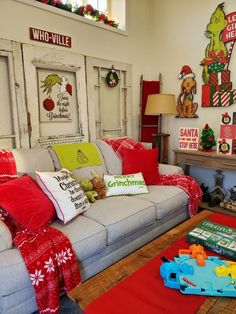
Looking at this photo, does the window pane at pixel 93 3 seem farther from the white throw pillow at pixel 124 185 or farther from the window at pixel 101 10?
the white throw pillow at pixel 124 185

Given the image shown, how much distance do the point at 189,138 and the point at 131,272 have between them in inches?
82.0

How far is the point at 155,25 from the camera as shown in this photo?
3.43 m

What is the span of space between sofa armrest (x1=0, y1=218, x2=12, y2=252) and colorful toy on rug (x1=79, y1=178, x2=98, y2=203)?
764 mm

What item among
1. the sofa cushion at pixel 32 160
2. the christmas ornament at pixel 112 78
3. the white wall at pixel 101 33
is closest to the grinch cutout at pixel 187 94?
the white wall at pixel 101 33

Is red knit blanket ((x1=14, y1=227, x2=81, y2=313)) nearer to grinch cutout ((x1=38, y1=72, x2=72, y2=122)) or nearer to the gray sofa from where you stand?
the gray sofa

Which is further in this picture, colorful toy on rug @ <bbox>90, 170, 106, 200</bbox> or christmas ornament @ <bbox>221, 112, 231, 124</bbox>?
christmas ornament @ <bbox>221, 112, 231, 124</bbox>

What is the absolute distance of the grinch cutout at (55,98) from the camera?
2471 millimetres

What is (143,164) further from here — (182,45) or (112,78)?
(182,45)

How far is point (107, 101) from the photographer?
306cm

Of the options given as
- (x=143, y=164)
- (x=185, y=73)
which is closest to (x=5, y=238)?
(x=143, y=164)

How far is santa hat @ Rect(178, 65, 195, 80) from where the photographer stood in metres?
3.13

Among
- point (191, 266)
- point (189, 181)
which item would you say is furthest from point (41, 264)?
point (189, 181)

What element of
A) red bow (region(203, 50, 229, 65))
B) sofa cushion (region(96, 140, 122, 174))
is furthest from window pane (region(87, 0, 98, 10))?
sofa cushion (region(96, 140, 122, 174))

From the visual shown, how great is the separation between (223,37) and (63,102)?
6.44 feet
